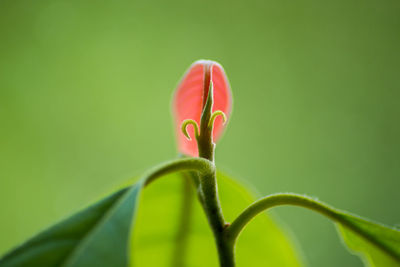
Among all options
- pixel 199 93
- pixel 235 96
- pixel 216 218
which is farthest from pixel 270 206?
pixel 235 96

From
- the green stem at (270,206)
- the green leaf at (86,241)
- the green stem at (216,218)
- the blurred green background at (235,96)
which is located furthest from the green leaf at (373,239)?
the blurred green background at (235,96)

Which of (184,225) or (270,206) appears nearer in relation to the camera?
(270,206)

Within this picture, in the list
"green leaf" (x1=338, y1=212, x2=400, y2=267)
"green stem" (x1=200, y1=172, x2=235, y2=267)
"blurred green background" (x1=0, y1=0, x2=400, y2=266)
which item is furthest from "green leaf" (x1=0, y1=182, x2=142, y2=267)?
"blurred green background" (x1=0, y1=0, x2=400, y2=266)

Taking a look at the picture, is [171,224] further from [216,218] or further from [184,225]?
[216,218]

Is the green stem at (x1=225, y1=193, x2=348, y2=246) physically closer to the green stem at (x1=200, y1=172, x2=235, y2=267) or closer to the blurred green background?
the green stem at (x1=200, y1=172, x2=235, y2=267)

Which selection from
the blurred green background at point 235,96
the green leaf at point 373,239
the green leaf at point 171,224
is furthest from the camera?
the blurred green background at point 235,96

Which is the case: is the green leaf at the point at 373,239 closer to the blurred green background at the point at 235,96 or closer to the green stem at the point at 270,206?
the green stem at the point at 270,206
